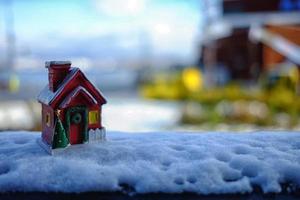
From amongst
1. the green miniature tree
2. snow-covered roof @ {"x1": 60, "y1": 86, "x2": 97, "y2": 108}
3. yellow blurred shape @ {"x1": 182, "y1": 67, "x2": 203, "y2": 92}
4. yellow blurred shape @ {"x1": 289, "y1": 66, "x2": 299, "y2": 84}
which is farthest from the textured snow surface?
yellow blurred shape @ {"x1": 182, "y1": 67, "x2": 203, "y2": 92}

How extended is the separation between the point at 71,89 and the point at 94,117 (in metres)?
0.18

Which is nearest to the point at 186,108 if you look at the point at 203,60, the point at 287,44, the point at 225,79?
the point at 287,44

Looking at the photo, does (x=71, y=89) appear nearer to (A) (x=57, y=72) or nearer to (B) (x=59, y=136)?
(A) (x=57, y=72)

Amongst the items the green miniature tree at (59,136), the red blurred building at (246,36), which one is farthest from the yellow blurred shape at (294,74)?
the green miniature tree at (59,136)

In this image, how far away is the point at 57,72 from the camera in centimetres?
218

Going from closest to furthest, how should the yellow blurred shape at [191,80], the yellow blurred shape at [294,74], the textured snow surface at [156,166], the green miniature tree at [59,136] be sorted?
the textured snow surface at [156,166]
the green miniature tree at [59,136]
the yellow blurred shape at [294,74]
the yellow blurred shape at [191,80]

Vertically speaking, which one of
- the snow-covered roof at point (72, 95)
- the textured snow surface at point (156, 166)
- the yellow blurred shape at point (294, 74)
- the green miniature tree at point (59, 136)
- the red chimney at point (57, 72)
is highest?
the yellow blurred shape at point (294, 74)

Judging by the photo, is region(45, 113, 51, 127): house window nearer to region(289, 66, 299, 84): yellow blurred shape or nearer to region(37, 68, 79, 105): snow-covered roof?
region(37, 68, 79, 105): snow-covered roof

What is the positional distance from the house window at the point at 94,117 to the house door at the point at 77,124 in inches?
1.4

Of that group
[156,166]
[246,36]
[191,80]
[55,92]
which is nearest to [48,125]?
[55,92]

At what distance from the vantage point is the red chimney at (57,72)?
2.16m

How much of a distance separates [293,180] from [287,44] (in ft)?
45.4

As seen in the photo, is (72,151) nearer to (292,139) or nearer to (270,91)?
(292,139)

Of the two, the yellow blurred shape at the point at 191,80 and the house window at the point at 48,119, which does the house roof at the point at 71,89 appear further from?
the yellow blurred shape at the point at 191,80
